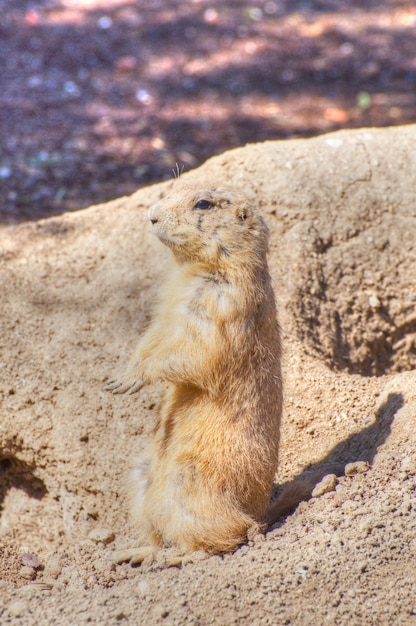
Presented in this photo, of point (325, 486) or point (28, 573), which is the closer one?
point (325, 486)

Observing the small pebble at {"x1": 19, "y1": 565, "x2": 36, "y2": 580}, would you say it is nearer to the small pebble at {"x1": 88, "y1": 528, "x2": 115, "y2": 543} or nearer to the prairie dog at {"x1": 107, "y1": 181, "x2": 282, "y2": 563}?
the small pebble at {"x1": 88, "y1": 528, "x2": 115, "y2": 543}

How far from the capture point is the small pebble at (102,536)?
161 inches

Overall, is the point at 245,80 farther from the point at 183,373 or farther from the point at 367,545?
the point at 367,545

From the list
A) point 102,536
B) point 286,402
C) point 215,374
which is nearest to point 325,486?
point 215,374

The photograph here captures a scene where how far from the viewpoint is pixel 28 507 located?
14.6 ft

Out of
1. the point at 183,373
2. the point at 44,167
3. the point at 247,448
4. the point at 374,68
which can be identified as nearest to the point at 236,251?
the point at 183,373

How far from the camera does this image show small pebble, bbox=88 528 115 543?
13.4ft

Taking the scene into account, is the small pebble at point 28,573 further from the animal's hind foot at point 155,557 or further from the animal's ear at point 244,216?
the animal's ear at point 244,216

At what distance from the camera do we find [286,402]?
4520 mm

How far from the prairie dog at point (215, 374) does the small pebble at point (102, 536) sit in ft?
1.31

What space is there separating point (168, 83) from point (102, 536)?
7390mm

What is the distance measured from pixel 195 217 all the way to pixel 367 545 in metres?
1.65

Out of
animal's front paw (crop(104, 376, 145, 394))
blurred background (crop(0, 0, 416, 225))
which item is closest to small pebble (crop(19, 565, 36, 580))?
animal's front paw (crop(104, 376, 145, 394))

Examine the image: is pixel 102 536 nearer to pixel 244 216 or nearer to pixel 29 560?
pixel 29 560
